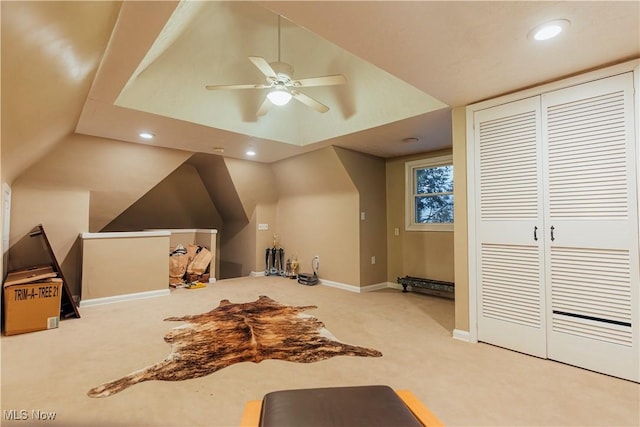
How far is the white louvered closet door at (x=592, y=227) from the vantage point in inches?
82.7

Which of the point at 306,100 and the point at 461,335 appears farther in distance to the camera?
the point at 306,100

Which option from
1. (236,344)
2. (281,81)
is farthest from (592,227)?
(236,344)

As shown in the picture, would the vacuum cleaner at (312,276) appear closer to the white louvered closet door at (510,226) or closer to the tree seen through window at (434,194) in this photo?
the tree seen through window at (434,194)

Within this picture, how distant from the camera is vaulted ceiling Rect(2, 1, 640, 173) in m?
1.61

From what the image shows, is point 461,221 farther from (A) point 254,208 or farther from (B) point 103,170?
(B) point 103,170

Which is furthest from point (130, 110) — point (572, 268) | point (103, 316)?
point (572, 268)

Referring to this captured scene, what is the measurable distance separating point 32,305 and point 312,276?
3625 mm

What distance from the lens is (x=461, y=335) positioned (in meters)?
2.88

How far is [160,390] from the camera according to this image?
1.99 meters

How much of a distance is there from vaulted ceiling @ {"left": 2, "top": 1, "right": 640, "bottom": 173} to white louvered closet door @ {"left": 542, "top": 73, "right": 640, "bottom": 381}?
341 millimetres

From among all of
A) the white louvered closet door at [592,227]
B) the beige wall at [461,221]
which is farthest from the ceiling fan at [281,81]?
the white louvered closet door at [592,227]

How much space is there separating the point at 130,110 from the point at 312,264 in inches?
147

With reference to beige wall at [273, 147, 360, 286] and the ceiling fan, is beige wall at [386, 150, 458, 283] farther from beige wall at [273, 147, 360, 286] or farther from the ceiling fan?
the ceiling fan

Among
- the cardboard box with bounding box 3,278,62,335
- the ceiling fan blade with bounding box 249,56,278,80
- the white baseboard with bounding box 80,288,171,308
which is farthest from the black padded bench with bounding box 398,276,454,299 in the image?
the cardboard box with bounding box 3,278,62,335
